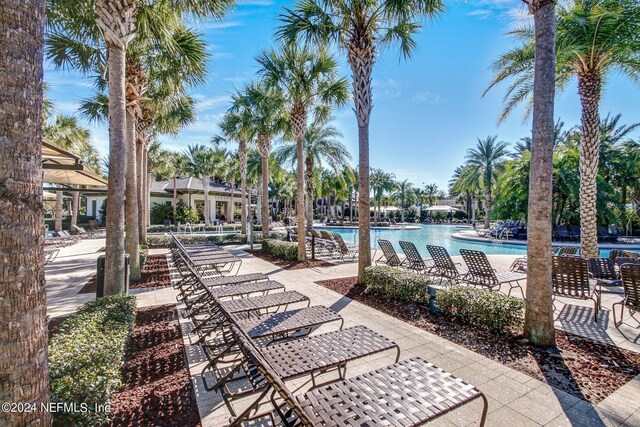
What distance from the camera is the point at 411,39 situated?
845cm

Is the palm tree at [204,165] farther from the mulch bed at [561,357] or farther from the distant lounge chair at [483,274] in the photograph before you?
the mulch bed at [561,357]

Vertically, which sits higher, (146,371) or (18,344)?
(18,344)

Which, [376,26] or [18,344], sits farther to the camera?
[376,26]

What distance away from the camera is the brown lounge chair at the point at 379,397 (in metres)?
2.05

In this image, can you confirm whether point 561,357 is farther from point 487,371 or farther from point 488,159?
point 488,159

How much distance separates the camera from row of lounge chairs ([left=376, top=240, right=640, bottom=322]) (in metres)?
4.96

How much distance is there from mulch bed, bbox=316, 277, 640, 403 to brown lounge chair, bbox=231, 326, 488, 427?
171cm

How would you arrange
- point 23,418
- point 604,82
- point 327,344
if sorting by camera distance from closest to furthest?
point 23,418 < point 327,344 < point 604,82

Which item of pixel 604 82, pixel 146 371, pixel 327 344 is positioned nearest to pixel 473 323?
pixel 327 344

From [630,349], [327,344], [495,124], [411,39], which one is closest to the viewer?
[327,344]

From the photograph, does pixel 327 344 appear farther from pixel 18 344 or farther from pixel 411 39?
pixel 411 39

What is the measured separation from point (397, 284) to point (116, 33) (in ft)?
23.8

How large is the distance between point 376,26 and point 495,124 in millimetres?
6501

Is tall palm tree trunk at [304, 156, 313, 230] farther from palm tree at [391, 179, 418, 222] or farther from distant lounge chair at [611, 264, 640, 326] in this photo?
palm tree at [391, 179, 418, 222]
